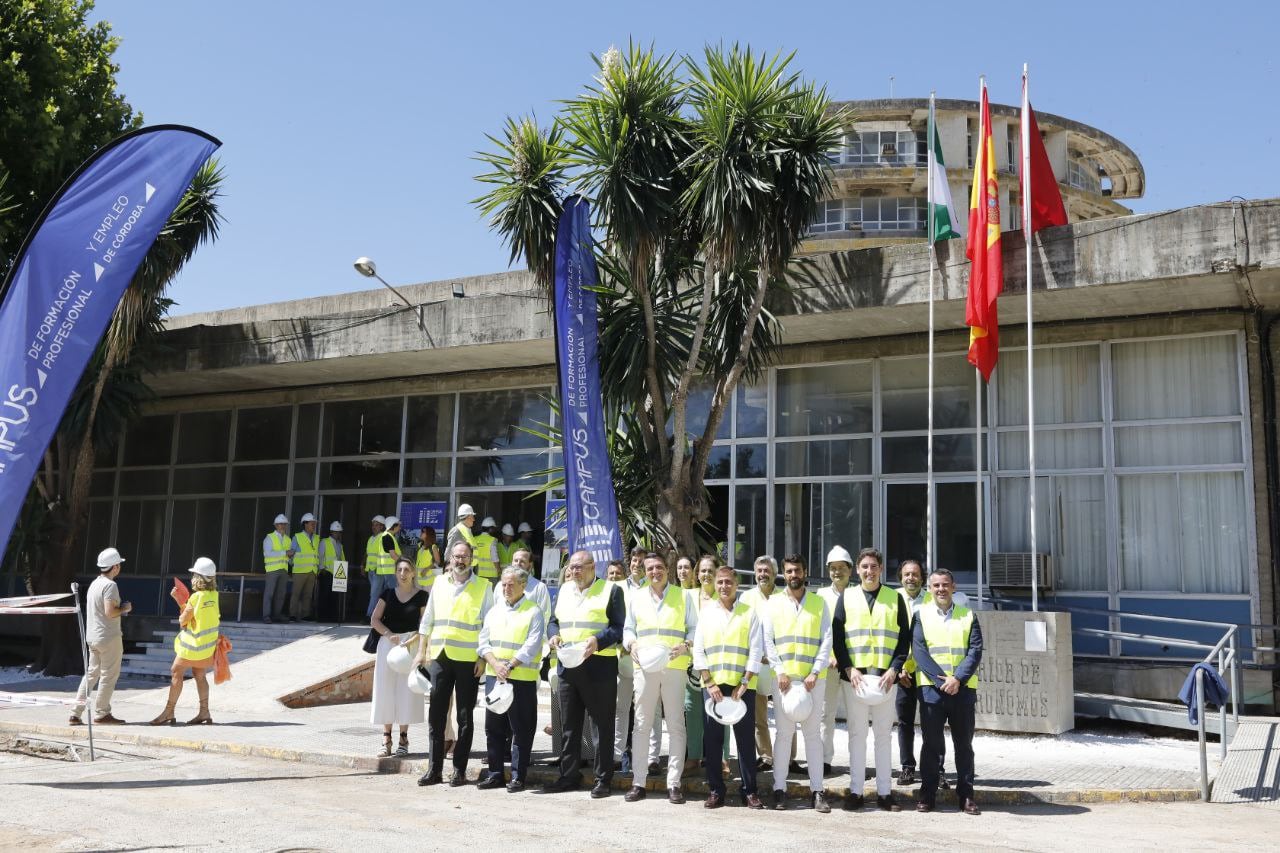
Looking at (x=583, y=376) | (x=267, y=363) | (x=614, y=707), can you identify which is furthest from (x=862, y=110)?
(x=614, y=707)

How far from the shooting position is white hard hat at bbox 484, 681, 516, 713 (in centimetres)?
820

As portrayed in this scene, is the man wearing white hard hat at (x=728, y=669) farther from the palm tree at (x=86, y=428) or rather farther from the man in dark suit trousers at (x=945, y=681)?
the palm tree at (x=86, y=428)

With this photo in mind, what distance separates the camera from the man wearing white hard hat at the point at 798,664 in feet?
Result: 25.1

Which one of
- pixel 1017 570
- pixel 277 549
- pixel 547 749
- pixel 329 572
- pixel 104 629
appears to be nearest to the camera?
pixel 547 749

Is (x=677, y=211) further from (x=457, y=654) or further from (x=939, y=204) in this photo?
(x=457, y=654)

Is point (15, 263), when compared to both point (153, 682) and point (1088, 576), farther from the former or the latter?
point (1088, 576)

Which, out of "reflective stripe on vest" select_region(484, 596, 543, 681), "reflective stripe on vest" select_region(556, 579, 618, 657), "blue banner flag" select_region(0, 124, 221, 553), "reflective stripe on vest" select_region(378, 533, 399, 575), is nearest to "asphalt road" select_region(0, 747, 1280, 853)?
"reflective stripe on vest" select_region(484, 596, 543, 681)

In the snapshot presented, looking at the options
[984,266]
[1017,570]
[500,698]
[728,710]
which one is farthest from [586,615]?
[1017,570]

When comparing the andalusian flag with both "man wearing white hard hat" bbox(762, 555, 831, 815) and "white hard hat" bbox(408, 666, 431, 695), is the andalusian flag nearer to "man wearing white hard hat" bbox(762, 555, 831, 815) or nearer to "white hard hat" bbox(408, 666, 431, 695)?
"man wearing white hard hat" bbox(762, 555, 831, 815)

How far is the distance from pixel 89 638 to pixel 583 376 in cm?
543

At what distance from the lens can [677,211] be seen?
1274 centimetres

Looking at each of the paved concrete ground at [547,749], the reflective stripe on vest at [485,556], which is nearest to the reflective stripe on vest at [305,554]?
the reflective stripe on vest at [485,556]

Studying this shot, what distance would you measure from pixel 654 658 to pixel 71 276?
4.81 meters

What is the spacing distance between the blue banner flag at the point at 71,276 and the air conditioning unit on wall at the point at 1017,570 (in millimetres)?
10085
